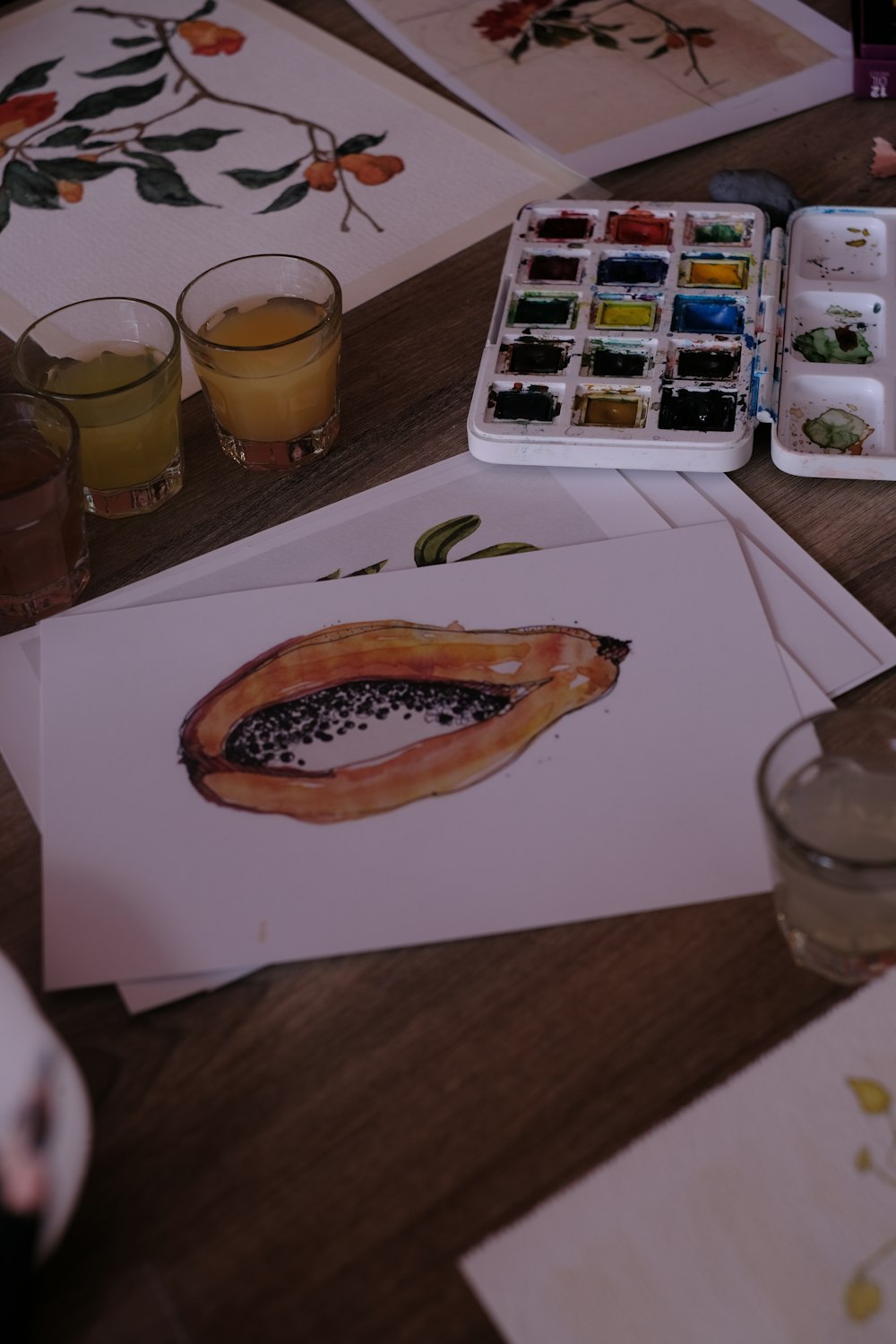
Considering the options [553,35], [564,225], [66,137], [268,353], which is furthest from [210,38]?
[268,353]

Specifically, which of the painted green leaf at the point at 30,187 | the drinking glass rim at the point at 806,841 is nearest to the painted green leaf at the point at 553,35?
the painted green leaf at the point at 30,187

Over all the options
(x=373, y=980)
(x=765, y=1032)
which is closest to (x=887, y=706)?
(x=765, y=1032)

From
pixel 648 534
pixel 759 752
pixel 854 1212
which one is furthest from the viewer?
pixel 648 534

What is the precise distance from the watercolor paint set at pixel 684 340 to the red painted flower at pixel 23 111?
510mm

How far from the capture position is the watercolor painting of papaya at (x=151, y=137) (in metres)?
1.07

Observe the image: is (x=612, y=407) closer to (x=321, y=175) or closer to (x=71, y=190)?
(x=321, y=175)

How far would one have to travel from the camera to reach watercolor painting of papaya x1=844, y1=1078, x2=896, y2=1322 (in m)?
0.49

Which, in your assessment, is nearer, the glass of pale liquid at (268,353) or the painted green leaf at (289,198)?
the glass of pale liquid at (268,353)

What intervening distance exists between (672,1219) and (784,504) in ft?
1.50

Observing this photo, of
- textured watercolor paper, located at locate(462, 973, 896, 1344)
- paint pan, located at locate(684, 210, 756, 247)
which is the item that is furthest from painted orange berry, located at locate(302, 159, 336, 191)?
textured watercolor paper, located at locate(462, 973, 896, 1344)

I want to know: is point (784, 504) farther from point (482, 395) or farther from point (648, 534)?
point (482, 395)

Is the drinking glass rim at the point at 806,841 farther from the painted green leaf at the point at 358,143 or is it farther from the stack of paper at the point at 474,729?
the painted green leaf at the point at 358,143

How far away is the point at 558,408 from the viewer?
0.83 metres

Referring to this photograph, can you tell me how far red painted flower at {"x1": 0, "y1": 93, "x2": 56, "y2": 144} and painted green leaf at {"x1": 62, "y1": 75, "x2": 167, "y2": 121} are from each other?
0.08ft
